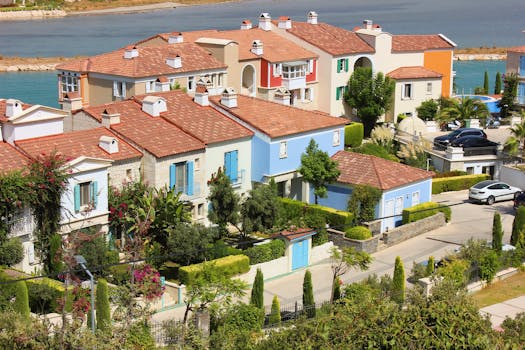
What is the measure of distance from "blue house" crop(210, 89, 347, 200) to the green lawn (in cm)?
1297

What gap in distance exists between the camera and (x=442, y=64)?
250 feet

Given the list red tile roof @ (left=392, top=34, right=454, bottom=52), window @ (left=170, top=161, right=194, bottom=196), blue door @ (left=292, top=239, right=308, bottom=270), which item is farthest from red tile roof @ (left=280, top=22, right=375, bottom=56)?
blue door @ (left=292, top=239, right=308, bottom=270)

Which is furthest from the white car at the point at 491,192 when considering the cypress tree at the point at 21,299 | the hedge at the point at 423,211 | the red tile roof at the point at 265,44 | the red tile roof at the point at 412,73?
the cypress tree at the point at 21,299

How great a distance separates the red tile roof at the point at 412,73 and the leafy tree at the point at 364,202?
78.4 ft

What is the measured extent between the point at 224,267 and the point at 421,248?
38.3ft

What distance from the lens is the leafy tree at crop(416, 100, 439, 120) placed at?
71.1 m

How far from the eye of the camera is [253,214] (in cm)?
4509

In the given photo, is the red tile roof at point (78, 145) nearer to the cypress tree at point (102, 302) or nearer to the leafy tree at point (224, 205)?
the leafy tree at point (224, 205)

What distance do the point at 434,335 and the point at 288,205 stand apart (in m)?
24.4

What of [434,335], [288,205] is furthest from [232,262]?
[434,335]

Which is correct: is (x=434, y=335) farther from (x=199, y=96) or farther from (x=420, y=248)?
(x=199, y=96)

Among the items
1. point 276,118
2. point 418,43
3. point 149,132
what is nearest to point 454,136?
point 418,43

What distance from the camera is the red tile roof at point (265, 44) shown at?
6669 cm

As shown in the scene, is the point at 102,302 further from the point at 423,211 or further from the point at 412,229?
the point at 423,211
